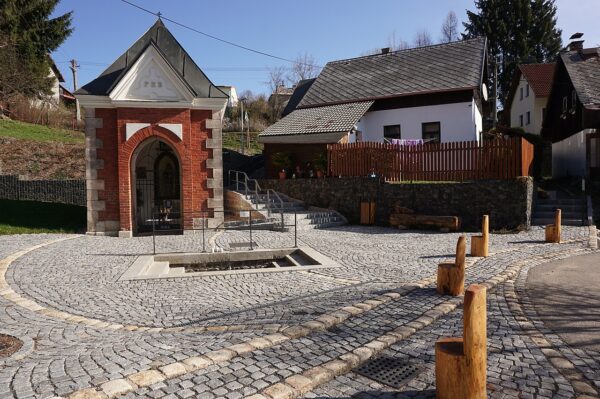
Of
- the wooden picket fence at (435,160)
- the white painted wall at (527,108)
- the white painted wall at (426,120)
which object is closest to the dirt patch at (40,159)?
the wooden picket fence at (435,160)

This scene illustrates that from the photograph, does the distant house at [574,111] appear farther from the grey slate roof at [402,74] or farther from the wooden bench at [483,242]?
the wooden bench at [483,242]

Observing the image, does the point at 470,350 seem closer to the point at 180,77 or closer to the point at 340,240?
the point at 340,240

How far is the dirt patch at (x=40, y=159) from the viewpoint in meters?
26.4

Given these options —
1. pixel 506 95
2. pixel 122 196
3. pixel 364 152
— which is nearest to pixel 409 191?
pixel 364 152

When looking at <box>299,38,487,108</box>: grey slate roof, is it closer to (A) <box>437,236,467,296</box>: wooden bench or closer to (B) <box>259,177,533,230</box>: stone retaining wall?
(B) <box>259,177,533,230</box>: stone retaining wall

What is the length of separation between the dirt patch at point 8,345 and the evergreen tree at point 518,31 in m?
48.5

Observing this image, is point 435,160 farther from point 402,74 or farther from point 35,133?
point 35,133

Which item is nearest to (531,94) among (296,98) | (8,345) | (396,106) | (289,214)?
(396,106)

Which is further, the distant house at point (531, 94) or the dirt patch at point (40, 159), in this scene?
the distant house at point (531, 94)

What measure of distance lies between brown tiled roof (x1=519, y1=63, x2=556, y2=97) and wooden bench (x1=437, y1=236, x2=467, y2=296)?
35.7 metres

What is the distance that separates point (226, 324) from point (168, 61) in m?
12.0

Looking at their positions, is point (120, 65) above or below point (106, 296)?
above

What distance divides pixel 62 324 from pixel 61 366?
186cm

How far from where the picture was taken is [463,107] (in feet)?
74.3
